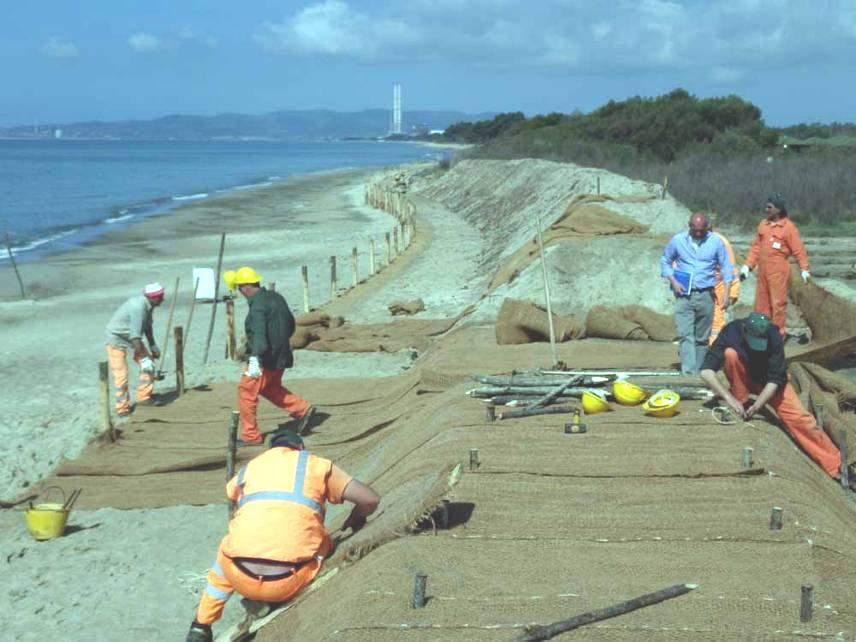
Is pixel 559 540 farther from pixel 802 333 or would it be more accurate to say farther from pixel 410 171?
pixel 410 171

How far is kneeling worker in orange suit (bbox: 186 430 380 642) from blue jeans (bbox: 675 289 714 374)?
4878 mm

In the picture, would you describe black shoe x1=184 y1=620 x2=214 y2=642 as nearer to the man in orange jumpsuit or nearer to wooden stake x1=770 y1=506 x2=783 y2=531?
wooden stake x1=770 y1=506 x2=783 y2=531

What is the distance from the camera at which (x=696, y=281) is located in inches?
419

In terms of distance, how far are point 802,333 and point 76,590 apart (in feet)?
27.7

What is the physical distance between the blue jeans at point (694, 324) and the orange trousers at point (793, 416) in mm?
1972

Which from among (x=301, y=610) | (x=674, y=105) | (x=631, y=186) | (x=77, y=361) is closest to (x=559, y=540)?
(x=301, y=610)

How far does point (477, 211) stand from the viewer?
45750 millimetres

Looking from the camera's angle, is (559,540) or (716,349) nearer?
(559,540)

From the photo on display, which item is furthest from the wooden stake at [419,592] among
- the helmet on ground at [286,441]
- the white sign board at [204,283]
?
the white sign board at [204,283]

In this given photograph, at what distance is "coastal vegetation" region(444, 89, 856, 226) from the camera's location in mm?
28953

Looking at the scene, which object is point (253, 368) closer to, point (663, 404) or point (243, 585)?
point (663, 404)

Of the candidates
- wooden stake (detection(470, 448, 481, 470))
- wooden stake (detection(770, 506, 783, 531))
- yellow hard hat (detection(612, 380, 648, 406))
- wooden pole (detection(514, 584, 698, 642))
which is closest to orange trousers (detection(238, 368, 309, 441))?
yellow hard hat (detection(612, 380, 648, 406))

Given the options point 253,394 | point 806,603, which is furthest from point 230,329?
point 806,603

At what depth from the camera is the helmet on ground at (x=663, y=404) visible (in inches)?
326
